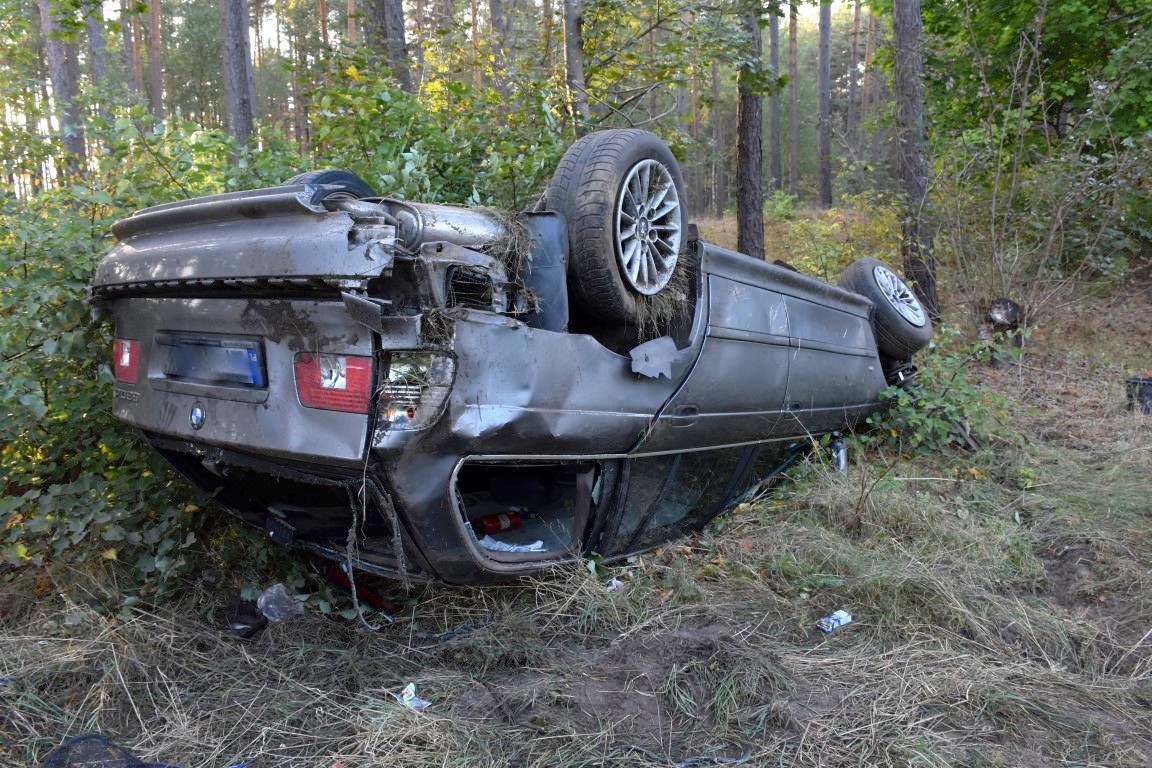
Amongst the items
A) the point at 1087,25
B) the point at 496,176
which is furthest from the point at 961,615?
the point at 1087,25

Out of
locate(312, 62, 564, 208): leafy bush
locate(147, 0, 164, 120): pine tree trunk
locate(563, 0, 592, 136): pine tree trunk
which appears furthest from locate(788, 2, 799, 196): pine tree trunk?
locate(312, 62, 564, 208): leafy bush

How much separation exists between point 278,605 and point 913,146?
9.03m

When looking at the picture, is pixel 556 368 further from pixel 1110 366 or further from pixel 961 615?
pixel 1110 366

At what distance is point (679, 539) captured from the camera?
12.3 ft

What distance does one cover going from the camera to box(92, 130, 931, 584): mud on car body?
2398 millimetres

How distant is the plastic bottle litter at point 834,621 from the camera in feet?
10.4

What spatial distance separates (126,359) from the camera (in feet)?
9.72

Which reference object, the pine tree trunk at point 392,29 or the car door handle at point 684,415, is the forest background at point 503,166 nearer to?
the pine tree trunk at point 392,29

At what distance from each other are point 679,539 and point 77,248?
295cm

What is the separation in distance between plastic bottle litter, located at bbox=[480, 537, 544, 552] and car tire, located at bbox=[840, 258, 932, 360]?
3.22 meters

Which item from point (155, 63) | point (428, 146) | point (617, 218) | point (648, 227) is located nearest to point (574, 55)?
point (428, 146)

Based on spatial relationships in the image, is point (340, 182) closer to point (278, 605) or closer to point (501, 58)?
point (278, 605)

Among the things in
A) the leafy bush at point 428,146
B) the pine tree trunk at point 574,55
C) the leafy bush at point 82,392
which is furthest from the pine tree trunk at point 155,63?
the leafy bush at point 82,392

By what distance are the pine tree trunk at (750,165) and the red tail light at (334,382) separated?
729cm
